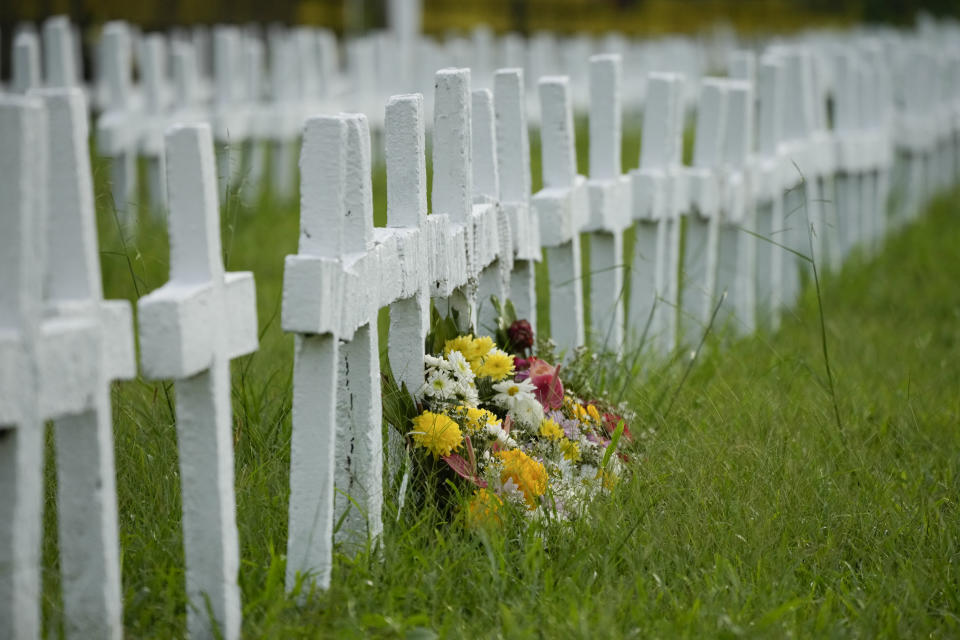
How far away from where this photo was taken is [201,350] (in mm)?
1839

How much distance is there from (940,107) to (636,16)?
489 inches

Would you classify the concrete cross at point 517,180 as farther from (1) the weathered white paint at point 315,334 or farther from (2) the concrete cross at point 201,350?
(2) the concrete cross at point 201,350

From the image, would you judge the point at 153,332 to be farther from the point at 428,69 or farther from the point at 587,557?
the point at 428,69

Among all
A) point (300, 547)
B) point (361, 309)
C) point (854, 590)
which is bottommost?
Result: point (854, 590)

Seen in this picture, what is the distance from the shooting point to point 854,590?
2.34m

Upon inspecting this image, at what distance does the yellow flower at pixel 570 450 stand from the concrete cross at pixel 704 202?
178 centimetres

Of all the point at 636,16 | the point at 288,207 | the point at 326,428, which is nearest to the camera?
the point at 326,428

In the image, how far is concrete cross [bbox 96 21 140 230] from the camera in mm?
6391

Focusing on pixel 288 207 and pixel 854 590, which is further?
pixel 288 207

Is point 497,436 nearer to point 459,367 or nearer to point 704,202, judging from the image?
point 459,367

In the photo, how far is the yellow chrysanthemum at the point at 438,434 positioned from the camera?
2.48 metres

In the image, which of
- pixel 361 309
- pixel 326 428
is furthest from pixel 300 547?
pixel 361 309

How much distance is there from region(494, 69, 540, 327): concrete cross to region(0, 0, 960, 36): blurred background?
778 cm

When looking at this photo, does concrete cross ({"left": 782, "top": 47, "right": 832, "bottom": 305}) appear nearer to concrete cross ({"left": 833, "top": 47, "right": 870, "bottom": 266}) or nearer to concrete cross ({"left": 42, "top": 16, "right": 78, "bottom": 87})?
concrete cross ({"left": 833, "top": 47, "right": 870, "bottom": 266})
